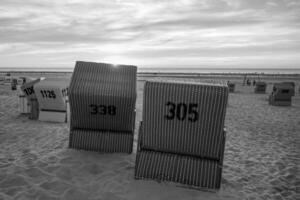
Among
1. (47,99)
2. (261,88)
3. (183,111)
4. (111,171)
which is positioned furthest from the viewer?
(261,88)

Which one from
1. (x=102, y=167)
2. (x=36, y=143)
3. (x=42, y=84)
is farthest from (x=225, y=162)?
(x=42, y=84)

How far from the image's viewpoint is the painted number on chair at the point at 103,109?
294 inches

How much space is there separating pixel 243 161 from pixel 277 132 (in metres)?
4.64

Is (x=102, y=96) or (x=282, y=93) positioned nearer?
(x=102, y=96)

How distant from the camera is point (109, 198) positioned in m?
5.15

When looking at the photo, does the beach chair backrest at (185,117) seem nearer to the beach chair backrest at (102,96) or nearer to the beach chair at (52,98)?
the beach chair backrest at (102,96)

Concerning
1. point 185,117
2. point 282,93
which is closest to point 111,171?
point 185,117

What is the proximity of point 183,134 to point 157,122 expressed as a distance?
71 cm

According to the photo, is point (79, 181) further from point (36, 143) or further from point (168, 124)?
point (36, 143)

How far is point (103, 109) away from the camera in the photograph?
750 centimetres

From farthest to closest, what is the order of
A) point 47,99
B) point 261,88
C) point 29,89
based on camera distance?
point 261,88 < point 29,89 < point 47,99

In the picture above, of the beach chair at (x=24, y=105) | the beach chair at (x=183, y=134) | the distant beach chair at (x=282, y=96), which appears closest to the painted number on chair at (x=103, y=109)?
the beach chair at (x=183, y=134)

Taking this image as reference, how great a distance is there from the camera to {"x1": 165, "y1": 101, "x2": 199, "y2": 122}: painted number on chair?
5.60m

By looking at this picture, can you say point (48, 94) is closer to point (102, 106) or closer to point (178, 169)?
point (102, 106)
